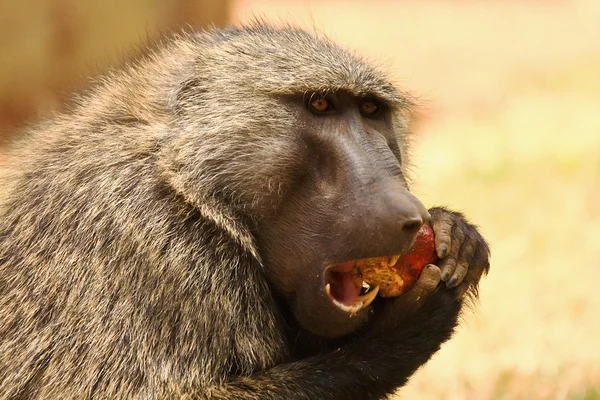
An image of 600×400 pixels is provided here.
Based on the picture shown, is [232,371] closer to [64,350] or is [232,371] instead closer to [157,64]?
[64,350]

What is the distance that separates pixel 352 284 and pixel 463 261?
0.44 m

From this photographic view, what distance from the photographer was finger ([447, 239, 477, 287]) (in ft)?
11.7

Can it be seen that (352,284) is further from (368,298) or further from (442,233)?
(442,233)

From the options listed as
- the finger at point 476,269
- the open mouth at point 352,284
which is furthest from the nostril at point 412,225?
the finger at point 476,269

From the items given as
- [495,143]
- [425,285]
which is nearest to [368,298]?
[425,285]

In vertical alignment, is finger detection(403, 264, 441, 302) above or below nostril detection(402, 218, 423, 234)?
below

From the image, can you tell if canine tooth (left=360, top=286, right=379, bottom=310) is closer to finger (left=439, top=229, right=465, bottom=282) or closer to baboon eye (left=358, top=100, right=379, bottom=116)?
finger (left=439, top=229, right=465, bottom=282)

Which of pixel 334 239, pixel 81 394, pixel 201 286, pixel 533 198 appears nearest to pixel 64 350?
pixel 81 394

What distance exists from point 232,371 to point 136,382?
1.09ft

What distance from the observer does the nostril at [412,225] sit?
10.5 feet

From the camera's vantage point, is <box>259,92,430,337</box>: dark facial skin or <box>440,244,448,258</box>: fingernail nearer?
<box>259,92,430,337</box>: dark facial skin

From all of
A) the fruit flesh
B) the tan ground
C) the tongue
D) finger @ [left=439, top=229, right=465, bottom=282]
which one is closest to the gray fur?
the tongue

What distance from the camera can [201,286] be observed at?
11.0ft

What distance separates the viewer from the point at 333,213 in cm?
337
